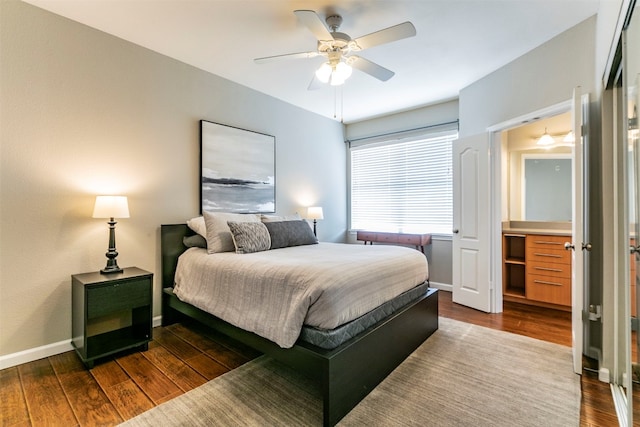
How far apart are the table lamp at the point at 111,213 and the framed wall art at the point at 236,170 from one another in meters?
0.97

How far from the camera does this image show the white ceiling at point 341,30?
2352mm

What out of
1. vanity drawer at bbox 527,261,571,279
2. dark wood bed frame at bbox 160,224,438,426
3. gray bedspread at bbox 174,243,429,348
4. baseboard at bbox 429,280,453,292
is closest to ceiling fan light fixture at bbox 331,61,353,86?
gray bedspread at bbox 174,243,429,348

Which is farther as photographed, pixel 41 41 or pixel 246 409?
pixel 41 41

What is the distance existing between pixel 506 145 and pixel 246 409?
4572 mm

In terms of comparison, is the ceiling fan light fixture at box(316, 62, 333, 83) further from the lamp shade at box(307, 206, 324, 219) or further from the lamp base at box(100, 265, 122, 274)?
the lamp base at box(100, 265, 122, 274)

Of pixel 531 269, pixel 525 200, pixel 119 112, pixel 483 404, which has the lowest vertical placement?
pixel 483 404

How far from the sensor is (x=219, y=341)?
2.70 metres

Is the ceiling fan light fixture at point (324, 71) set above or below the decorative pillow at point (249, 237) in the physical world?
above

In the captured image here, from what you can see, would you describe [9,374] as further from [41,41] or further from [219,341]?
[41,41]

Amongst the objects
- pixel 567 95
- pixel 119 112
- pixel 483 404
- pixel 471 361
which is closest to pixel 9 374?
pixel 119 112

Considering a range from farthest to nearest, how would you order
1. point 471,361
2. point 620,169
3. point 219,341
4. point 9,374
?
point 219,341 → point 471,361 → point 9,374 → point 620,169

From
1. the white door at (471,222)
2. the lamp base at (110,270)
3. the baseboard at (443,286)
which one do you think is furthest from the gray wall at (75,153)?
the baseboard at (443,286)

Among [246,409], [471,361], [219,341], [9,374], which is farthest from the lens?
[219,341]

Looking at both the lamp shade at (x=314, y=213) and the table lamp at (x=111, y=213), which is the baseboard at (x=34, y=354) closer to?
the table lamp at (x=111, y=213)
